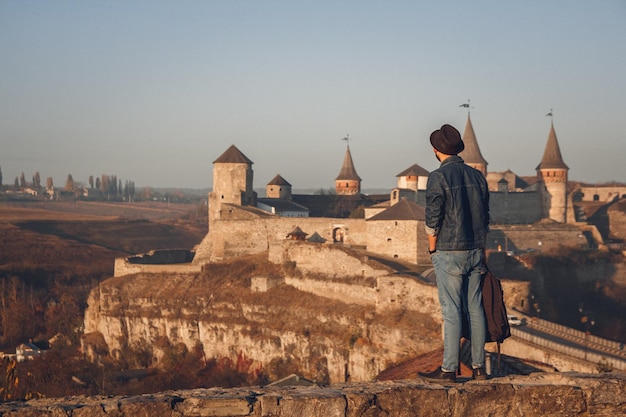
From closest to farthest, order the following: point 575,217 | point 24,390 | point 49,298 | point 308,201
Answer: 1. point 24,390
2. point 308,201
3. point 575,217
4. point 49,298

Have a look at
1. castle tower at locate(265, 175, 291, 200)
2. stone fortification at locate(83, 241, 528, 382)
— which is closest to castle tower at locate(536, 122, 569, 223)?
castle tower at locate(265, 175, 291, 200)

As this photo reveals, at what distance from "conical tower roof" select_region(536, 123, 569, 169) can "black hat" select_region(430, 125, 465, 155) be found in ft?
180

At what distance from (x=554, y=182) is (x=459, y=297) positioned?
54.9 metres

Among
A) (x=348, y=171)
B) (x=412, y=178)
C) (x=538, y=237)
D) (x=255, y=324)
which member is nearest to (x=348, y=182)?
(x=348, y=171)

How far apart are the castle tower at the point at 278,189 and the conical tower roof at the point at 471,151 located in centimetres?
1301

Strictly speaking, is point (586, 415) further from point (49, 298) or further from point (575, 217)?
point (49, 298)

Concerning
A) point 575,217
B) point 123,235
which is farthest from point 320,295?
point 123,235

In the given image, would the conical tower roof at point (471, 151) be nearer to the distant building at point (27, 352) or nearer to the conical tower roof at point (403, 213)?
the conical tower roof at point (403, 213)

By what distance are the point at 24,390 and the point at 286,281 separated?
14000mm

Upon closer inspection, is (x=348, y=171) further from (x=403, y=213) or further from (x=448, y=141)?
(x=448, y=141)

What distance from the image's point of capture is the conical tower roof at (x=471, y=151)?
61.7 meters

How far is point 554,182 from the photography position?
199 ft

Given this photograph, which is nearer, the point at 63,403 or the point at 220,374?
the point at 63,403

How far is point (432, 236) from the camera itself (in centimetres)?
805
